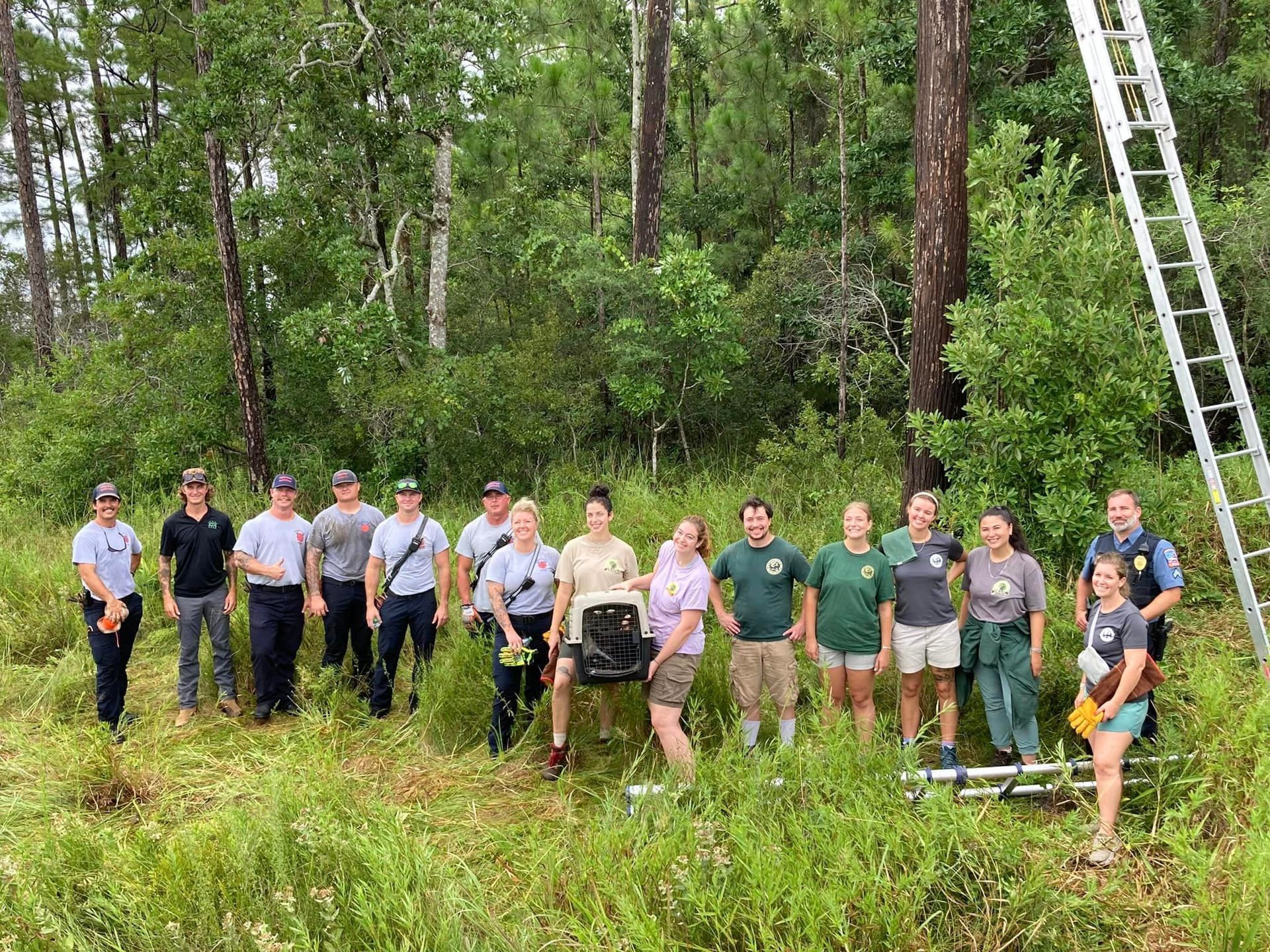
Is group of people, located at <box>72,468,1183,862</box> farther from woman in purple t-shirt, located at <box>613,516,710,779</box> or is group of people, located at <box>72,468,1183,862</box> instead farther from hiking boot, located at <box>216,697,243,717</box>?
hiking boot, located at <box>216,697,243,717</box>

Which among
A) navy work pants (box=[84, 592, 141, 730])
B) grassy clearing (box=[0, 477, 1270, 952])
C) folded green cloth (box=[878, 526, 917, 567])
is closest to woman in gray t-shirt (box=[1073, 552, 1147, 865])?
grassy clearing (box=[0, 477, 1270, 952])

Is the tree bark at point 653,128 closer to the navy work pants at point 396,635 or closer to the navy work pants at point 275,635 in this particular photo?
the navy work pants at point 396,635

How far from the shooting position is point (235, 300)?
9953mm

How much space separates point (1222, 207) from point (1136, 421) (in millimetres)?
5283

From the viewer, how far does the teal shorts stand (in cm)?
401

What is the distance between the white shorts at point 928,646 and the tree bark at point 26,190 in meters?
17.0

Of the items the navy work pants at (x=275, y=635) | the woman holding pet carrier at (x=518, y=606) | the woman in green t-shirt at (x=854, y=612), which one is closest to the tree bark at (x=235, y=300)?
the navy work pants at (x=275, y=635)

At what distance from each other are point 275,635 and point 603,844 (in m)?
3.39

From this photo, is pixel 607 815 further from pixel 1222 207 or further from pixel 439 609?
pixel 1222 207

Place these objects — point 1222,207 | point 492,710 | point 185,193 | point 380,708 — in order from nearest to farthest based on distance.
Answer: point 492,710 < point 380,708 < point 1222,207 < point 185,193

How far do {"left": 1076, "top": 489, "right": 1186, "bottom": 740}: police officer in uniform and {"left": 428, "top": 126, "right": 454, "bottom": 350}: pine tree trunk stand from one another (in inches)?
318

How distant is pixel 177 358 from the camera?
10.9m

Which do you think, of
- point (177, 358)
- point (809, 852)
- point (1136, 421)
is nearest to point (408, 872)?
point (809, 852)

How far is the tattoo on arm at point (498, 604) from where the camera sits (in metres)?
5.06
